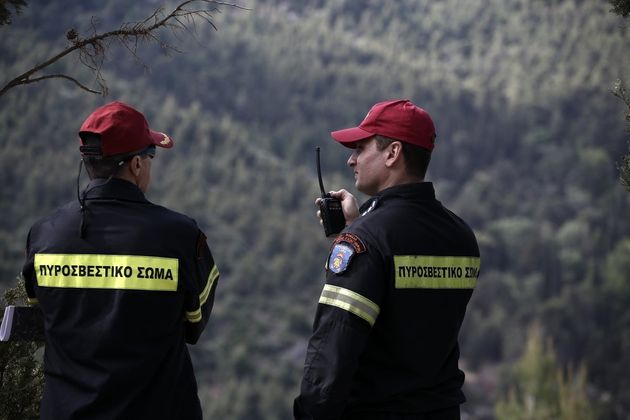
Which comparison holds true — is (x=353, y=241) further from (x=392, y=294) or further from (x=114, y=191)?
(x=114, y=191)

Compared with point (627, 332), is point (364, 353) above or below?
below

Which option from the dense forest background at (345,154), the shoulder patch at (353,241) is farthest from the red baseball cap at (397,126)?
the dense forest background at (345,154)

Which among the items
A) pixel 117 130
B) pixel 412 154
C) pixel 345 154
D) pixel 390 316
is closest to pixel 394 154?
pixel 412 154

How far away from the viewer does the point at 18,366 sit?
3803 mm

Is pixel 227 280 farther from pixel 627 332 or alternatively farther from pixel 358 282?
pixel 358 282

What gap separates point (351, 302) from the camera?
2.76 meters

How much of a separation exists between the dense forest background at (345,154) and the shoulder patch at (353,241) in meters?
64.3

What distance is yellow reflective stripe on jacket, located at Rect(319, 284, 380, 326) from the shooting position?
2760 millimetres

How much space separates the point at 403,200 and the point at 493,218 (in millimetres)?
101808

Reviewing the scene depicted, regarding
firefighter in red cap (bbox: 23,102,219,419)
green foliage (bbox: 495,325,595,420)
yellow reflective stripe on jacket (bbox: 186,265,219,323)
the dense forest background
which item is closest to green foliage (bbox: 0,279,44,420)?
firefighter in red cap (bbox: 23,102,219,419)

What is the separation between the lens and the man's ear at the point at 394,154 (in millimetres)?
3057

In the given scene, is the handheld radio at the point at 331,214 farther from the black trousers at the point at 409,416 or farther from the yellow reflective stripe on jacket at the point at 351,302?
the black trousers at the point at 409,416

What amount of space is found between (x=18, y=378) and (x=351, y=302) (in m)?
1.75

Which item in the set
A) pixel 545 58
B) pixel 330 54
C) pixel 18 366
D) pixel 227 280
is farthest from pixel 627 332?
pixel 18 366
